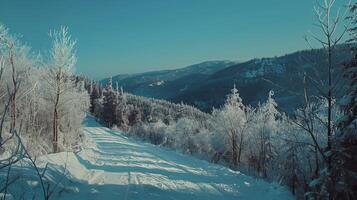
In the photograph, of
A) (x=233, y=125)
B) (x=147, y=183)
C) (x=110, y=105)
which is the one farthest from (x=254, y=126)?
(x=110, y=105)

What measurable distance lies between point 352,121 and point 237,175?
24.0ft

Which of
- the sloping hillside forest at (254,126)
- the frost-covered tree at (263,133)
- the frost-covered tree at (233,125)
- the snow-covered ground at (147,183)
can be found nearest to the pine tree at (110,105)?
the sloping hillside forest at (254,126)

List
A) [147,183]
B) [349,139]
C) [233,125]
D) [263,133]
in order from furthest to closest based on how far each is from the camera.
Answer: [233,125]
[263,133]
[147,183]
[349,139]

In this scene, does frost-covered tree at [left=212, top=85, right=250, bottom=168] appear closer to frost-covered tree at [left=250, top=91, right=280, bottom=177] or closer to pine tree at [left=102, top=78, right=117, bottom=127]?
frost-covered tree at [left=250, top=91, right=280, bottom=177]

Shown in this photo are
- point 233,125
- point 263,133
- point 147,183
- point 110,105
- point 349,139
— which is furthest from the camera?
point 110,105

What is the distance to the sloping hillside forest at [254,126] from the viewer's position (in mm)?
7973

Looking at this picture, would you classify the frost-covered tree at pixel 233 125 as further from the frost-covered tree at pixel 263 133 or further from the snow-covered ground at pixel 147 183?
the snow-covered ground at pixel 147 183

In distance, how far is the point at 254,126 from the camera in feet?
114

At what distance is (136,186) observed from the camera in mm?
12625

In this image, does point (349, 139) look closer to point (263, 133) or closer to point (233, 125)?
point (263, 133)

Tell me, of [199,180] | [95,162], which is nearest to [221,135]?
[95,162]

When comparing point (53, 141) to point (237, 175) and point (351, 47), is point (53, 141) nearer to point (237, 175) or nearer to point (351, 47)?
point (237, 175)

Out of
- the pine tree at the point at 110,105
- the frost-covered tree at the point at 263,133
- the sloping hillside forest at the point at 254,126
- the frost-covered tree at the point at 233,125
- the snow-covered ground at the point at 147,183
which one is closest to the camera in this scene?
the sloping hillside forest at the point at 254,126

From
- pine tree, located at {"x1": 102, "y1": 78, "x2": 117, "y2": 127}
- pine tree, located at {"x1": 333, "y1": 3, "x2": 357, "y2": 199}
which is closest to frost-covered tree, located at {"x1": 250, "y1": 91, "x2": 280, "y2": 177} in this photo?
pine tree, located at {"x1": 333, "y1": 3, "x2": 357, "y2": 199}
